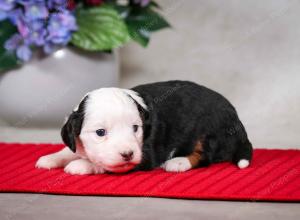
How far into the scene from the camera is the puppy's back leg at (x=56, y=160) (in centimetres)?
334

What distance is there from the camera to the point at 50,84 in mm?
4570

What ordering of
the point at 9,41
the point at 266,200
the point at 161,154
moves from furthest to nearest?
the point at 9,41, the point at 161,154, the point at 266,200

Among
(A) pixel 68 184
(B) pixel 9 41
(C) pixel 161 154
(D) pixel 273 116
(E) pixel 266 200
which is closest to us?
(E) pixel 266 200

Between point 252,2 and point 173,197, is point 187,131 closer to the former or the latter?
point 173,197

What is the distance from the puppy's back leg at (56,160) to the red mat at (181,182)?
5 cm

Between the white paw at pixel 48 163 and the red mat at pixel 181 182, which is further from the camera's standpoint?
the white paw at pixel 48 163

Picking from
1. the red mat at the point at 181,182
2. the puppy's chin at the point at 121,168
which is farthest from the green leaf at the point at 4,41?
the puppy's chin at the point at 121,168

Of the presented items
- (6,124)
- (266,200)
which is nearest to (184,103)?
(266,200)

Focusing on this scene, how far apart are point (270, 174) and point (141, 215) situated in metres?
0.86

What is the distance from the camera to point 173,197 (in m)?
2.78

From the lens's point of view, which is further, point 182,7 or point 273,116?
Result: point 182,7

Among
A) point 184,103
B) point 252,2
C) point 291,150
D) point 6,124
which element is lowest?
point 6,124

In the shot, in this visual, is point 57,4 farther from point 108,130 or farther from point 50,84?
point 108,130

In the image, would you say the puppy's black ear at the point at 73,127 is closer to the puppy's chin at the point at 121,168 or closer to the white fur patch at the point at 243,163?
the puppy's chin at the point at 121,168
